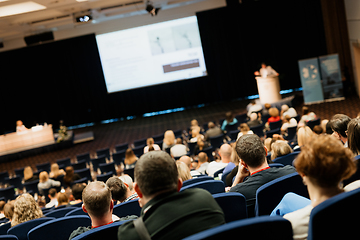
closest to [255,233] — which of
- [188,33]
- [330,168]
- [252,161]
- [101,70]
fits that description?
[330,168]

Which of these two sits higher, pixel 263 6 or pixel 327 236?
pixel 263 6

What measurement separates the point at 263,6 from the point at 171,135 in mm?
10285

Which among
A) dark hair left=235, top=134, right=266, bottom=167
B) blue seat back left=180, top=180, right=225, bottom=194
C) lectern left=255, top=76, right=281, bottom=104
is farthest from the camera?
lectern left=255, top=76, right=281, bottom=104

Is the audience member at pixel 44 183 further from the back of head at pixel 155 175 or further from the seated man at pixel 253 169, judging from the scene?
the back of head at pixel 155 175

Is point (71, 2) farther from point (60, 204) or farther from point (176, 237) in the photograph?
point (176, 237)

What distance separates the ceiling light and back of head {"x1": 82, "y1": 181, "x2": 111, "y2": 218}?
360 inches

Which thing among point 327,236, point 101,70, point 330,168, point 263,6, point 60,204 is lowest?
point 60,204

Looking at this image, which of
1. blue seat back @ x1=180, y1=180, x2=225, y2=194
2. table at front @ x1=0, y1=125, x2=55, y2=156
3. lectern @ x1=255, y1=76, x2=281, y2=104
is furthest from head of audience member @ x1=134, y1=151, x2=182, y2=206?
table at front @ x1=0, y1=125, x2=55, y2=156

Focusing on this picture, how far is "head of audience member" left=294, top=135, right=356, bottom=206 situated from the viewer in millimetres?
1584

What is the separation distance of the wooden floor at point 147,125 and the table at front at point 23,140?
564 mm

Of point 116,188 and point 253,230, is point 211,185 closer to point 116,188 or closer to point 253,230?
point 116,188

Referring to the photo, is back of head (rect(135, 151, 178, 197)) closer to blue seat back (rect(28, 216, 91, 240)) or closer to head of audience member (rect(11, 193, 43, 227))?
blue seat back (rect(28, 216, 91, 240))

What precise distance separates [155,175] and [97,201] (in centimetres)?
97

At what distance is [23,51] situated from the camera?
17984mm
